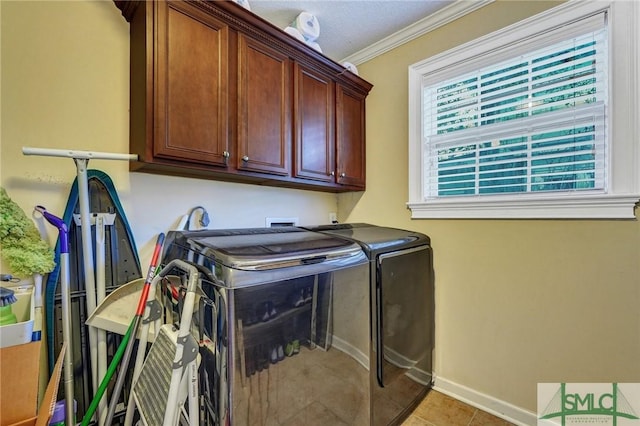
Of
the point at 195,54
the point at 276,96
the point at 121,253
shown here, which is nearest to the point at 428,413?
the point at 121,253

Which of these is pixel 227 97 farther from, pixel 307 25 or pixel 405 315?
pixel 405 315

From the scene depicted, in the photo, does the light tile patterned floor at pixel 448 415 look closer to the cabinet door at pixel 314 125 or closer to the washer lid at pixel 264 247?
the washer lid at pixel 264 247

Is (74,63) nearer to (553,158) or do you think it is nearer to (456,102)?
(456,102)

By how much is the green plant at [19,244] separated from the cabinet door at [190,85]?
1.83ft

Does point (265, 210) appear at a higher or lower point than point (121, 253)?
higher

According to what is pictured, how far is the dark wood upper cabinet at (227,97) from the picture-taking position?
1.35 m

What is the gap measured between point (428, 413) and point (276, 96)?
2177mm

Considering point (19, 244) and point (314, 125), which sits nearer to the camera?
point (19, 244)

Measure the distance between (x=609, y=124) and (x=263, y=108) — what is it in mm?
1823

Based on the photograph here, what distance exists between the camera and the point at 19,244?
1171 millimetres

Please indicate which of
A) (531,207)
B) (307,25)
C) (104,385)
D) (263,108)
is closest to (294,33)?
(307,25)

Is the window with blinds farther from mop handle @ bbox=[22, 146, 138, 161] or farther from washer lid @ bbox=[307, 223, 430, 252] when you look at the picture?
mop handle @ bbox=[22, 146, 138, 161]

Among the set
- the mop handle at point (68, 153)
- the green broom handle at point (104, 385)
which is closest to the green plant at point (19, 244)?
the mop handle at point (68, 153)

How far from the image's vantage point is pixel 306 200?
8.09ft
